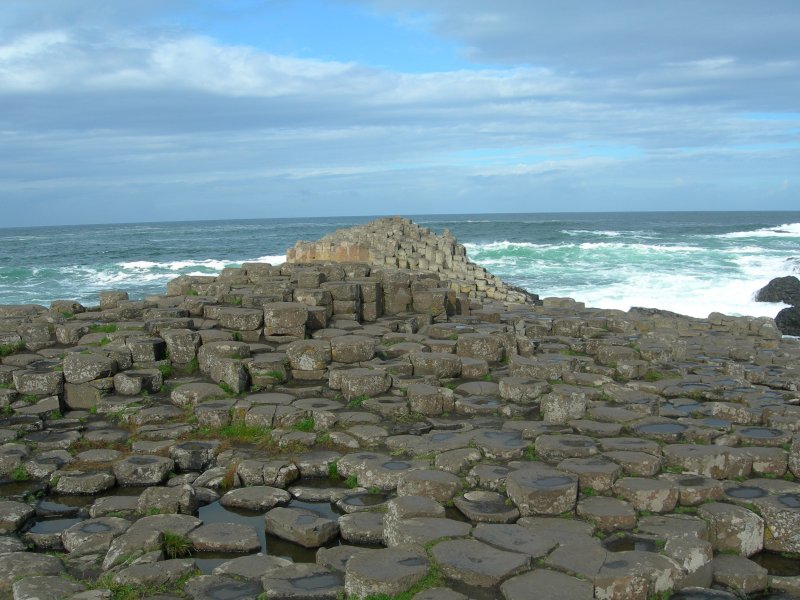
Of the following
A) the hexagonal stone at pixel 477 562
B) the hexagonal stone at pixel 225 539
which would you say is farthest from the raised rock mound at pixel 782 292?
the hexagonal stone at pixel 225 539

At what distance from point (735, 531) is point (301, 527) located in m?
3.51

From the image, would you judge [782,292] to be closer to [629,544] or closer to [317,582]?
[629,544]

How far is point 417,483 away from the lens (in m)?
6.33

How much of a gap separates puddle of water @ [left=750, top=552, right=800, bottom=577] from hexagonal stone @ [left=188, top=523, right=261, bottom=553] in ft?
13.3

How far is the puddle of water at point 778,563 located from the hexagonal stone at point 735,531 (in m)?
0.08

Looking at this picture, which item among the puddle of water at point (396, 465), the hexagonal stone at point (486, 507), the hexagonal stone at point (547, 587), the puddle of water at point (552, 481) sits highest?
the puddle of water at point (552, 481)

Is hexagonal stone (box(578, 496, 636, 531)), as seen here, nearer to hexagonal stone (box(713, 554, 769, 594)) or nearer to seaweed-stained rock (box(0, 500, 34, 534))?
hexagonal stone (box(713, 554, 769, 594))

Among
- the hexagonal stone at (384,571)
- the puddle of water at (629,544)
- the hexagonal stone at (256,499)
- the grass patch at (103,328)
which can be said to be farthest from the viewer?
the grass patch at (103,328)

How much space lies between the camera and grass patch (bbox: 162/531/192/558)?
5609 mm

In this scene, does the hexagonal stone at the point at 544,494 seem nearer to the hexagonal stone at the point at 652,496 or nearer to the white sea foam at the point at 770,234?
the hexagonal stone at the point at 652,496

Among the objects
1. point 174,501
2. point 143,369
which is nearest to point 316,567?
point 174,501

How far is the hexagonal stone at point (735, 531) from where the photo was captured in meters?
5.59

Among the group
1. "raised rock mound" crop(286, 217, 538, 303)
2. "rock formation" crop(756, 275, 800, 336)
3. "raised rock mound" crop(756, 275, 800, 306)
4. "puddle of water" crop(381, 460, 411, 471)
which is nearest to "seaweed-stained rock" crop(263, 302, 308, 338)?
"puddle of water" crop(381, 460, 411, 471)

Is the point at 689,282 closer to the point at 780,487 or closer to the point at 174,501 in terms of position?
the point at 780,487
